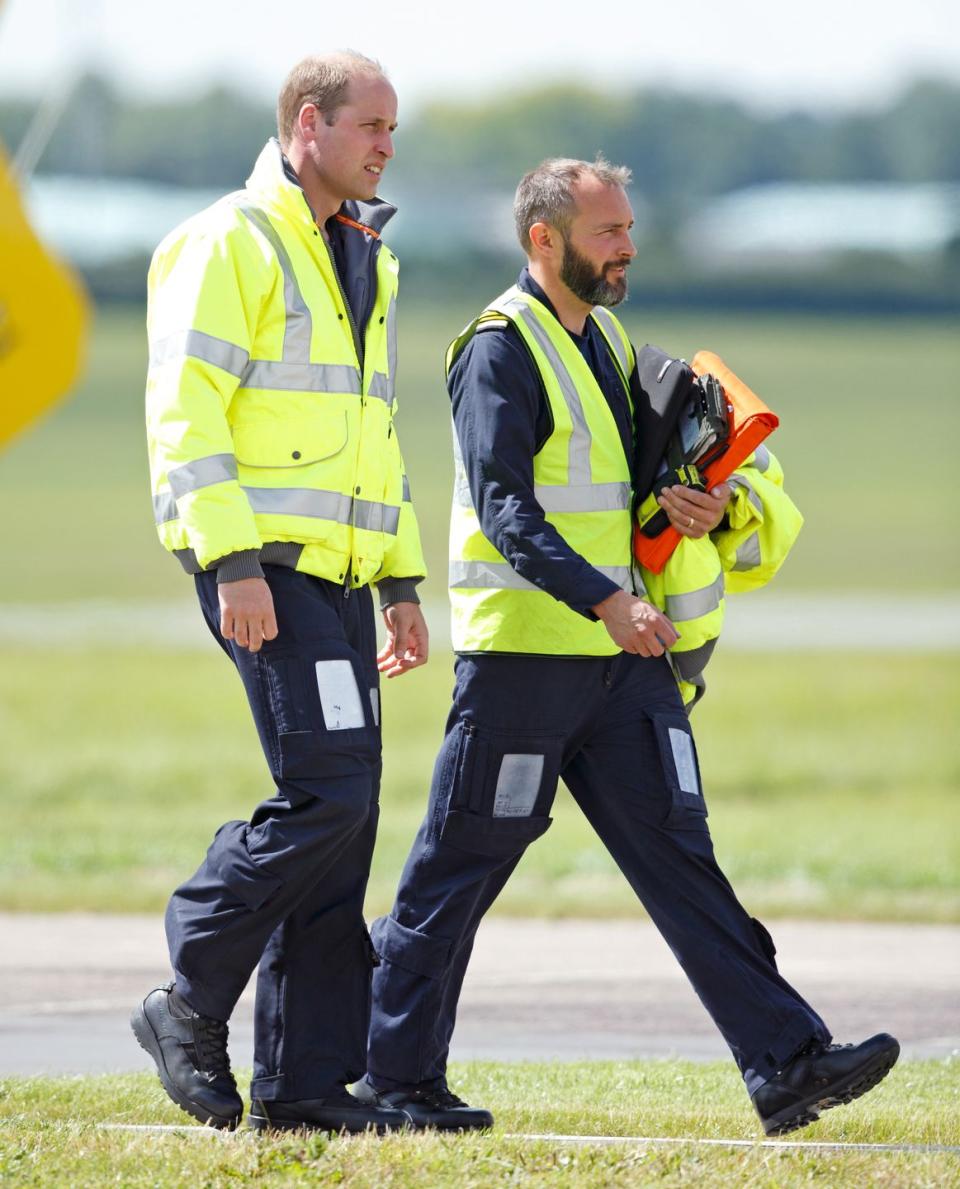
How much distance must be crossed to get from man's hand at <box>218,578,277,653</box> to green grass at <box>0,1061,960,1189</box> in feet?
3.50

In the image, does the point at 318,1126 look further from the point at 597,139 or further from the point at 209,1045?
the point at 597,139

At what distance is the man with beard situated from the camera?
521 centimetres

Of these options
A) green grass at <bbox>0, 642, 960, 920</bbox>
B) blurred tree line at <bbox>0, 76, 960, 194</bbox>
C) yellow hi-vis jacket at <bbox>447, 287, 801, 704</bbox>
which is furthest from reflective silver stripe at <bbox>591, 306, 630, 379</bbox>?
blurred tree line at <bbox>0, 76, 960, 194</bbox>

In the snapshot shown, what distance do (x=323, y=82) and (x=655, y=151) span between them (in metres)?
72.2

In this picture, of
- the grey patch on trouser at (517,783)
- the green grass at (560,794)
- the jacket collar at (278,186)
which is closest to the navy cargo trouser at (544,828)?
the grey patch on trouser at (517,783)

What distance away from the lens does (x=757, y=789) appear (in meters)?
15.5

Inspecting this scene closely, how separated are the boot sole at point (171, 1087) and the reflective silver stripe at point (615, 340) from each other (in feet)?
6.25

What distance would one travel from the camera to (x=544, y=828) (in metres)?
5.41

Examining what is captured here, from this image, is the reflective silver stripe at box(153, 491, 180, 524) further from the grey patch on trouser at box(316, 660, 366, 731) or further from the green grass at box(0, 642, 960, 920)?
the green grass at box(0, 642, 960, 920)

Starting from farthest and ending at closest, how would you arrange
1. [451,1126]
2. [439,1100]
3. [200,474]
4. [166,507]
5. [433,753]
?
[433,753] < [439,1100] < [451,1126] < [166,507] < [200,474]

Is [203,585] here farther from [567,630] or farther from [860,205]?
[860,205]

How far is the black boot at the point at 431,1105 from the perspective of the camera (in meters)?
5.26

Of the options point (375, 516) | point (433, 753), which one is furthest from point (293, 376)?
point (433, 753)

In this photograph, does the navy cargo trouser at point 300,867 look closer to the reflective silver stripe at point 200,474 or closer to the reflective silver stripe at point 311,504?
the reflective silver stripe at point 311,504
